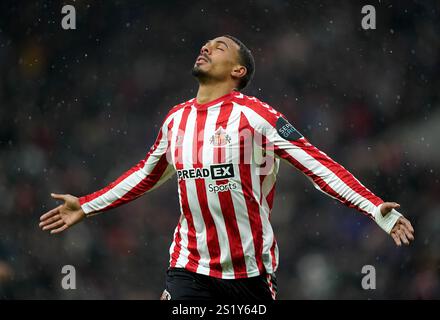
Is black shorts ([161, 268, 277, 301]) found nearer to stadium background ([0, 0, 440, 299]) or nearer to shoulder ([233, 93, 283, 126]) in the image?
shoulder ([233, 93, 283, 126])

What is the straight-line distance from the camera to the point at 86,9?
24.0 ft

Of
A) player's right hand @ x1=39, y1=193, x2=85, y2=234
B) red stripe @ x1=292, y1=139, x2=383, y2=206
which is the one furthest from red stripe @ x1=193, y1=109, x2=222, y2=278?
player's right hand @ x1=39, y1=193, x2=85, y2=234

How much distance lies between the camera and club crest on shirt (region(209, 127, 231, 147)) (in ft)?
12.4

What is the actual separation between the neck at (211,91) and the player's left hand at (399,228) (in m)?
1.03

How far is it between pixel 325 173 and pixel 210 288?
0.79m

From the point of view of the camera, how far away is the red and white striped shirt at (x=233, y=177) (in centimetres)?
375

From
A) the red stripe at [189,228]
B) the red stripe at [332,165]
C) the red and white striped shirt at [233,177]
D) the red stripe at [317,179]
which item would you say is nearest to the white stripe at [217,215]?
the red and white striped shirt at [233,177]

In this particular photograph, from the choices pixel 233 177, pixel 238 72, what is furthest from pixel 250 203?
pixel 238 72

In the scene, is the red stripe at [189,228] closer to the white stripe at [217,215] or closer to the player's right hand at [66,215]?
the white stripe at [217,215]

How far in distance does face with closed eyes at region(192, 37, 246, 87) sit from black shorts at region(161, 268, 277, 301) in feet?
3.22

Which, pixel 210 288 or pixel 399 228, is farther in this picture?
pixel 210 288

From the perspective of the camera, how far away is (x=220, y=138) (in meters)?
3.78

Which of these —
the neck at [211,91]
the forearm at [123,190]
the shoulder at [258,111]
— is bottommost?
the forearm at [123,190]

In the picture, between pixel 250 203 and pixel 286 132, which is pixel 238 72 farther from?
pixel 250 203
